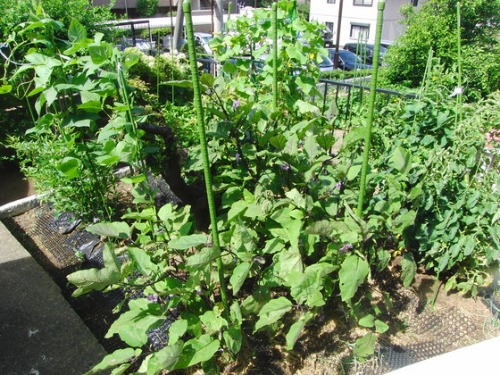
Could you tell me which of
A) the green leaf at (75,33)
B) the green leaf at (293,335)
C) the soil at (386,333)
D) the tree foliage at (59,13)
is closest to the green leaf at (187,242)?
the green leaf at (293,335)

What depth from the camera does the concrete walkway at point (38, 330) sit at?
1.64m

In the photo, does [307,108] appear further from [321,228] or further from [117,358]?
[117,358]

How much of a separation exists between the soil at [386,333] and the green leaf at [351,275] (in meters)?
0.44

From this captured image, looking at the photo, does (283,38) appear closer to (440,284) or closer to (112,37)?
(440,284)

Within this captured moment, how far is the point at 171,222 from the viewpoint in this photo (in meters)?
1.77

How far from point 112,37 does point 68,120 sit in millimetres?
3470

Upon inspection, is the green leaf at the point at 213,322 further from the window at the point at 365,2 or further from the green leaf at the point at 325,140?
the window at the point at 365,2

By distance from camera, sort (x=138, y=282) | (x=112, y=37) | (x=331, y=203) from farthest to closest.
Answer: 1. (x=112, y=37)
2. (x=331, y=203)
3. (x=138, y=282)

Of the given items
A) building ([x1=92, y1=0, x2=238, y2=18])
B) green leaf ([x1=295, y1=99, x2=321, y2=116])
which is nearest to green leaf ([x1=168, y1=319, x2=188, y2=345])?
green leaf ([x1=295, y1=99, x2=321, y2=116])

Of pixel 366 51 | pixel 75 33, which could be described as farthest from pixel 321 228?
pixel 366 51

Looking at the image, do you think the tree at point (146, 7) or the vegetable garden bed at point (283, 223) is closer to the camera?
the vegetable garden bed at point (283, 223)

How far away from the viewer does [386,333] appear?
185cm

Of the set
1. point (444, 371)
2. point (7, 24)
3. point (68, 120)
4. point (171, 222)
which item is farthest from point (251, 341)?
point (7, 24)

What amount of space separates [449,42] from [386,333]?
7.97m
